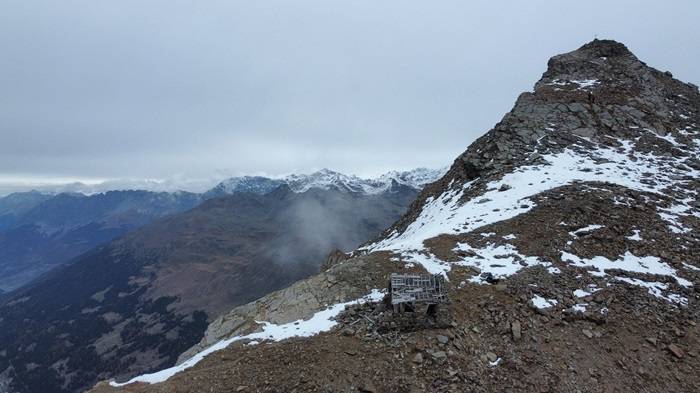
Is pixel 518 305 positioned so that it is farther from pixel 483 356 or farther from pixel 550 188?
pixel 550 188

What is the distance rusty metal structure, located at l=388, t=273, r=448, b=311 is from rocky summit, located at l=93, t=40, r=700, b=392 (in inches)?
29.2

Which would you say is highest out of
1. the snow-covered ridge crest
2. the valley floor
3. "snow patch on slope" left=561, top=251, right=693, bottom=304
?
the snow-covered ridge crest

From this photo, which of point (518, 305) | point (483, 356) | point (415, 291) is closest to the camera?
point (483, 356)

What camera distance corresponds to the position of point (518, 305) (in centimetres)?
1778

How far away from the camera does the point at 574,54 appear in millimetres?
56906

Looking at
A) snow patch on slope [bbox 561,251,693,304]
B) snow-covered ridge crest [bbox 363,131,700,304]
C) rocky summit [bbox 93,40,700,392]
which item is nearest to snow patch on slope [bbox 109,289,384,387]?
rocky summit [bbox 93,40,700,392]

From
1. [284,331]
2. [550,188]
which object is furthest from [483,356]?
[550,188]

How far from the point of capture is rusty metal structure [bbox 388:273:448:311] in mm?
16688

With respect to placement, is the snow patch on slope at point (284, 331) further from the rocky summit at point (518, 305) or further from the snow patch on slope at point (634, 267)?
the snow patch on slope at point (634, 267)

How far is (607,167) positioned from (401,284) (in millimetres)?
26769

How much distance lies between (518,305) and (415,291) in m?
5.27

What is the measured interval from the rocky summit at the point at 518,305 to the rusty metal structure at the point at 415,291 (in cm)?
74

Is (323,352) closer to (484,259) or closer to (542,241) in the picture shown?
(484,259)

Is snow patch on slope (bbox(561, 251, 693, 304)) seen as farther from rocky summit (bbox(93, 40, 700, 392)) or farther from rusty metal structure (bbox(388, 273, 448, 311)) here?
rusty metal structure (bbox(388, 273, 448, 311))
